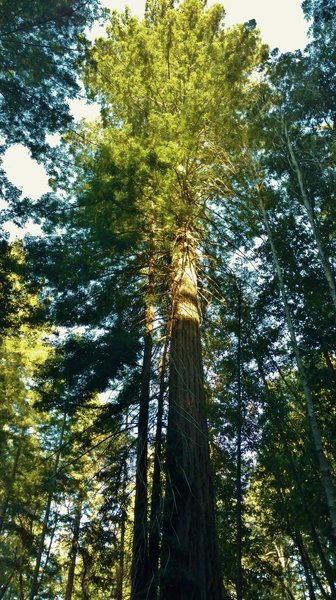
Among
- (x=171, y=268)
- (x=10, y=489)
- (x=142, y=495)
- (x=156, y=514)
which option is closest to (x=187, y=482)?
(x=156, y=514)

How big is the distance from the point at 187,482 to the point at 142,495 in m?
0.97

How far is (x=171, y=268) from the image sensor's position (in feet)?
19.8

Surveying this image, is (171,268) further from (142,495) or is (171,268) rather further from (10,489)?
(10,489)

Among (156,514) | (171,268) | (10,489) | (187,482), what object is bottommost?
(156,514)

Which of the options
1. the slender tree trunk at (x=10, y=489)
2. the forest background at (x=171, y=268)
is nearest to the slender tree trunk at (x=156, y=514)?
the forest background at (x=171, y=268)

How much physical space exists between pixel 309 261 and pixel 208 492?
690 cm

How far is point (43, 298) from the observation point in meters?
7.03

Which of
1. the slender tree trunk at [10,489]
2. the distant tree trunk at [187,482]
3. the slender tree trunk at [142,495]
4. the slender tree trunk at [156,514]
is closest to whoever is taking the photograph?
the distant tree trunk at [187,482]

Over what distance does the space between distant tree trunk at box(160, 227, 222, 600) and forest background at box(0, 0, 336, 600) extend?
0.02 meters

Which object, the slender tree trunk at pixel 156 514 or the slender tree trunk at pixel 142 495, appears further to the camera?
the slender tree trunk at pixel 142 495

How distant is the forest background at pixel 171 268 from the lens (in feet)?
15.0

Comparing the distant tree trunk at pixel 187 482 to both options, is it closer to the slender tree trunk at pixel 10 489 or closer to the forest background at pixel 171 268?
the forest background at pixel 171 268

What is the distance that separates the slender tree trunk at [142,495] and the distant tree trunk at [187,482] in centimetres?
32

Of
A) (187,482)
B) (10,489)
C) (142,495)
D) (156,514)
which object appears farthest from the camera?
(10,489)
